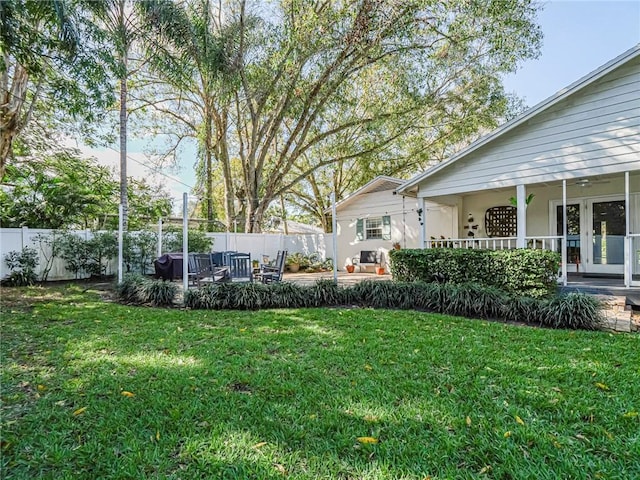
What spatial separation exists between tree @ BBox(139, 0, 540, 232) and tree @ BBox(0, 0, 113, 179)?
7.84 feet

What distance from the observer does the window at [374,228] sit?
46.1 ft

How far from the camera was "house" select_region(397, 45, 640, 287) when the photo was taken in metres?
6.32

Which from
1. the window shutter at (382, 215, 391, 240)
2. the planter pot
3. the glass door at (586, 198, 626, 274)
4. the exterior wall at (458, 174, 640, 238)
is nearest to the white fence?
the planter pot

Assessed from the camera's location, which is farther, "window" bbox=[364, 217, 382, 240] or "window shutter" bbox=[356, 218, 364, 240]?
"window shutter" bbox=[356, 218, 364, 240]

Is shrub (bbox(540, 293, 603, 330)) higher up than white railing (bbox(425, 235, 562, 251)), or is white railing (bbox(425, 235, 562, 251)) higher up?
white railing (bbox(425, 235, 562, 251))

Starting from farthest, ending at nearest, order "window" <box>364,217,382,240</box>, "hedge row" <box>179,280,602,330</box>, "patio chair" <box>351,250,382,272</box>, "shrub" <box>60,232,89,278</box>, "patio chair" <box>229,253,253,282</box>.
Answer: "window" <box>364,217,382,240</box> < "patio chair" <box>351,250,382,272</box> < "shrub" <box>60,232,89,278</box> < "patio chair" <box>229,253,253,282</box> < "hedge row" <box>179,280,602,330</box>

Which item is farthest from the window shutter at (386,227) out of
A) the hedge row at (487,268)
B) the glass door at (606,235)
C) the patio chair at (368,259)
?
the glass door at (606,235)

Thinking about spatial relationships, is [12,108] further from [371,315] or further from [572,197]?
[572,197]

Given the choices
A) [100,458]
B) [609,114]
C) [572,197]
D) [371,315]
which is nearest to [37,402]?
[100,458]

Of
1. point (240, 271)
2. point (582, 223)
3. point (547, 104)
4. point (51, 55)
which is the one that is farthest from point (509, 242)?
point (51, 55)

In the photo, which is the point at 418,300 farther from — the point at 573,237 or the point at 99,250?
the point at 99,250

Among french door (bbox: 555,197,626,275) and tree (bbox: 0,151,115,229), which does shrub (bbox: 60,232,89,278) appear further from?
french door (bbox: 555,197,626,275)

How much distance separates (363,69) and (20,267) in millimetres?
13899

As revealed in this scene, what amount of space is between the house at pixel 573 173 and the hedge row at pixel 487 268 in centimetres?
106
